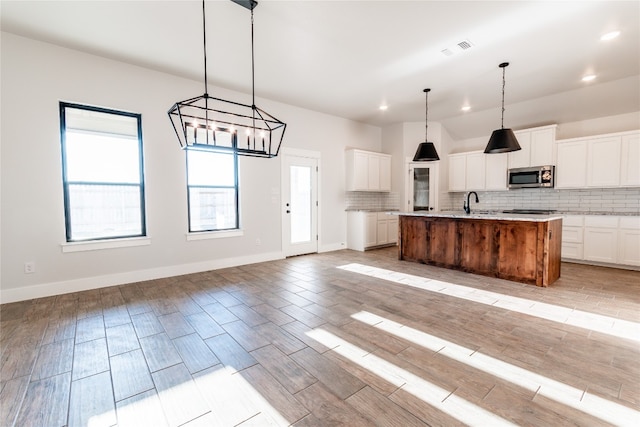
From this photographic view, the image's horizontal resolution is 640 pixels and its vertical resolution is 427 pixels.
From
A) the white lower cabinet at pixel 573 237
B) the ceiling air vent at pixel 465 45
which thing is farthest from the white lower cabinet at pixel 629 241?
the ceiling air vent at pixel 465 45

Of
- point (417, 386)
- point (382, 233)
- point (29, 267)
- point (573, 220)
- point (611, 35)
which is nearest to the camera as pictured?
point (417, 386)

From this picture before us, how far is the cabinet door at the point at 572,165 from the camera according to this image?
517 centimetres

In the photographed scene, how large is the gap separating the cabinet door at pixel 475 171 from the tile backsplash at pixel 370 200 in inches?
66.2

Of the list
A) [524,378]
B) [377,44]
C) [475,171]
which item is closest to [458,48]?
[377,44]

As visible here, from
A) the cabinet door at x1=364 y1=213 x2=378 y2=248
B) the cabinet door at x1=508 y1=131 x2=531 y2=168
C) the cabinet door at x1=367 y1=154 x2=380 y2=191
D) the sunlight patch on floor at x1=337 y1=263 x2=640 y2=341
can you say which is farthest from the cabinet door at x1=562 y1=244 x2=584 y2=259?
the cabinet door at x1=367 y1=154 x2=380 y2=191

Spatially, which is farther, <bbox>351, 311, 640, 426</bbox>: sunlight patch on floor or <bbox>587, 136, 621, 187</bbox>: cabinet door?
<bbox>587, 136, 621, 187</bbox>: cabinet door

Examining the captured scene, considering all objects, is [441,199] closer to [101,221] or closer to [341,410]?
[341,410]

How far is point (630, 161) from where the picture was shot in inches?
186

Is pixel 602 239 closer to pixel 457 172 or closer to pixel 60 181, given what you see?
pixel 457 172

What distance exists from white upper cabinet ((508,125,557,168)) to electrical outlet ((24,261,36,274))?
317 inches

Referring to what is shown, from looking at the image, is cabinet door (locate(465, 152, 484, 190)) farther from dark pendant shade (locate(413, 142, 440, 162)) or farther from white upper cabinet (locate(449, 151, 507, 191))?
dark pendant shade (locate(413, 142, 440, 162))

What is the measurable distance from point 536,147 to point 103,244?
25.0ft

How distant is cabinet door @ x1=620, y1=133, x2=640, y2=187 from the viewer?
467 cm

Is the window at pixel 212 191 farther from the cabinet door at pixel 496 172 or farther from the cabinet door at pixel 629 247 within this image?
the cabinet door at pixel 629 247
